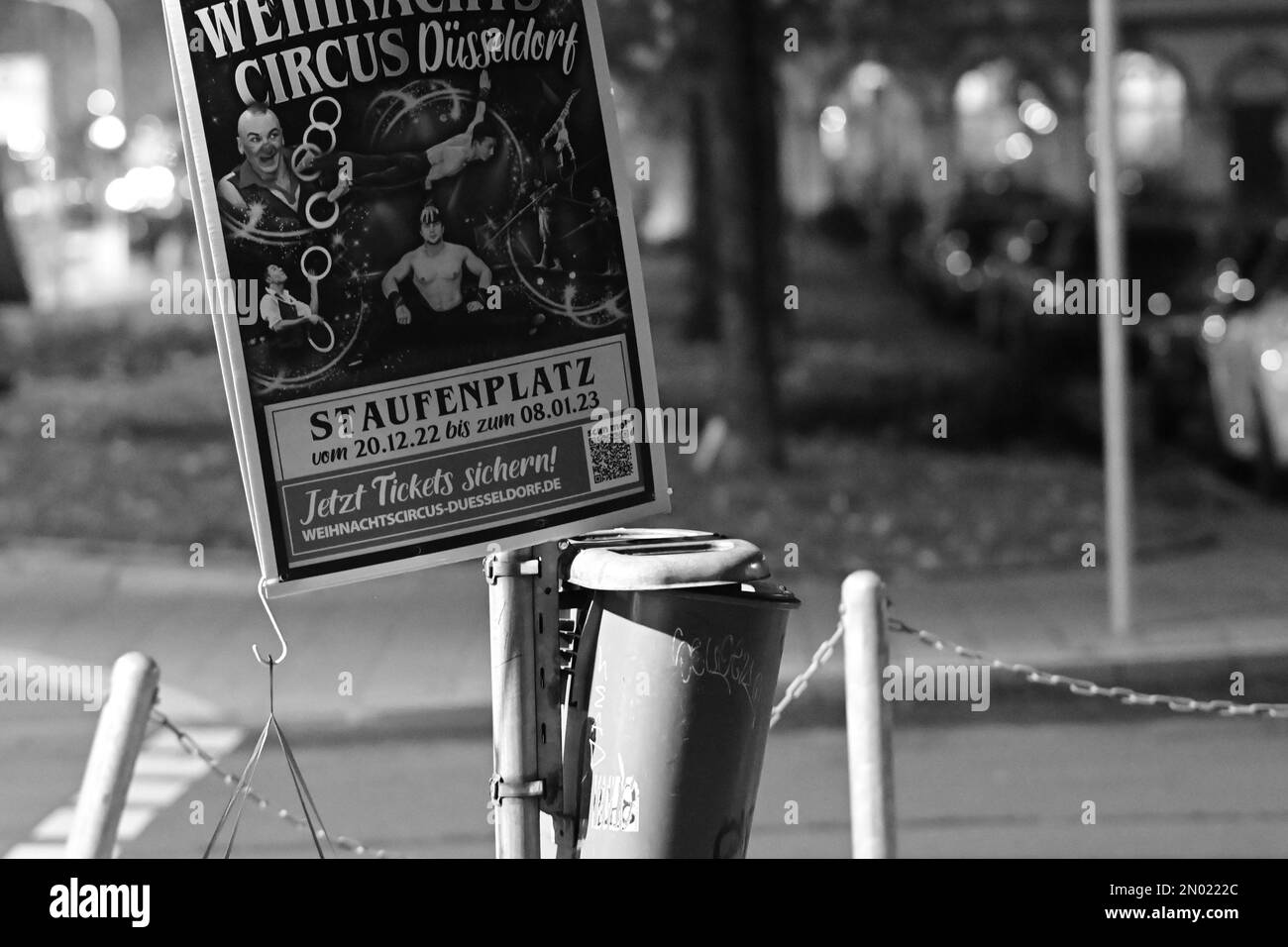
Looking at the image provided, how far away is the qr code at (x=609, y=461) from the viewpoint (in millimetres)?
4500

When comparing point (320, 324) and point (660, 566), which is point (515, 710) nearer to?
point (660, 566)

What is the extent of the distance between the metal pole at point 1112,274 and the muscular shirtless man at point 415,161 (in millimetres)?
5710

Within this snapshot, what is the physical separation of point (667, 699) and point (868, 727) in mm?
576

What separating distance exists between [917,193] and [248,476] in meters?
56.7

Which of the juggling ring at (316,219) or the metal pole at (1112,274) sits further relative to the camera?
the metal pole at (1112,274)

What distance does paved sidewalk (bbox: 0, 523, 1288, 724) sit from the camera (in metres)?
8.81

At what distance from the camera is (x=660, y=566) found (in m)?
4.46

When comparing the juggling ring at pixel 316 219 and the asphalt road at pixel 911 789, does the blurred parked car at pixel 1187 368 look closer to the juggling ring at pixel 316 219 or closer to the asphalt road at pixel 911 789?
the asphalt road at pixel 911 789

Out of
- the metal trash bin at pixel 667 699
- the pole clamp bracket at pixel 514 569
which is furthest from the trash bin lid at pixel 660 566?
A: the pole clamp bracket at pixel 514 569

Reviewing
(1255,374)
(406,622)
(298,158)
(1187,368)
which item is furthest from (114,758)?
(1187,368)

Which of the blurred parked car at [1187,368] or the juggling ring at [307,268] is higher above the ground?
the juggling ring at [307,268]

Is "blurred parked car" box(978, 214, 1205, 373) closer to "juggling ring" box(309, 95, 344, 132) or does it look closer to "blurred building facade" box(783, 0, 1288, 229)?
"blurred building facade" box(783, 0, 1288, 229)

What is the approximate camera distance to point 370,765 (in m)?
8.12
